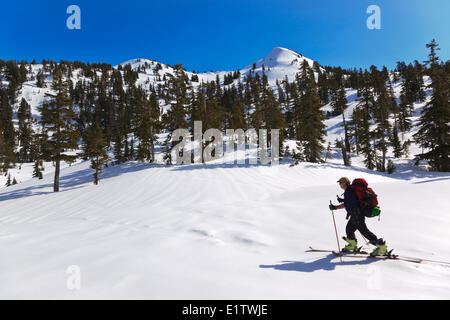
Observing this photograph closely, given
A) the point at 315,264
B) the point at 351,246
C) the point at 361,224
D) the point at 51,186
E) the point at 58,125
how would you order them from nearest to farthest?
the point at 315,264, the point at 361,224, the point at 351,246, the point at 58,125, the point at 51,186

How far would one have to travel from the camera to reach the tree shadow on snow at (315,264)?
451 centimetres

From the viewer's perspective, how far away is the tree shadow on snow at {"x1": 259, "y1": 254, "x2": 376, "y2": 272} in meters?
4.51

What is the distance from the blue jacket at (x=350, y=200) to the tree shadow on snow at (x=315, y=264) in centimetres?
112

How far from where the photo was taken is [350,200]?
5.14 meters

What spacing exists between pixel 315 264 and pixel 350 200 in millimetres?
1675

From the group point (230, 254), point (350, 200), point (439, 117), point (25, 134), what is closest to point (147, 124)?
point (230, 254)

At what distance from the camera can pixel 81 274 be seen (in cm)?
378

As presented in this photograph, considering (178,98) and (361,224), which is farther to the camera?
(178,98)

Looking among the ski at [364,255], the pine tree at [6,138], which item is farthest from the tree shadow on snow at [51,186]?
the pine tree at [6,138]

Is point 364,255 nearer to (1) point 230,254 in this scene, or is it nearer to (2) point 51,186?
(1) point 230,254

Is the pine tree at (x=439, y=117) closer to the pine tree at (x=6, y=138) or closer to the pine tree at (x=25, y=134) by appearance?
the pine tree at (x=6, y=138)

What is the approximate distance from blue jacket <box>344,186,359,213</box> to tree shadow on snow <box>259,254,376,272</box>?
1.12 meters
